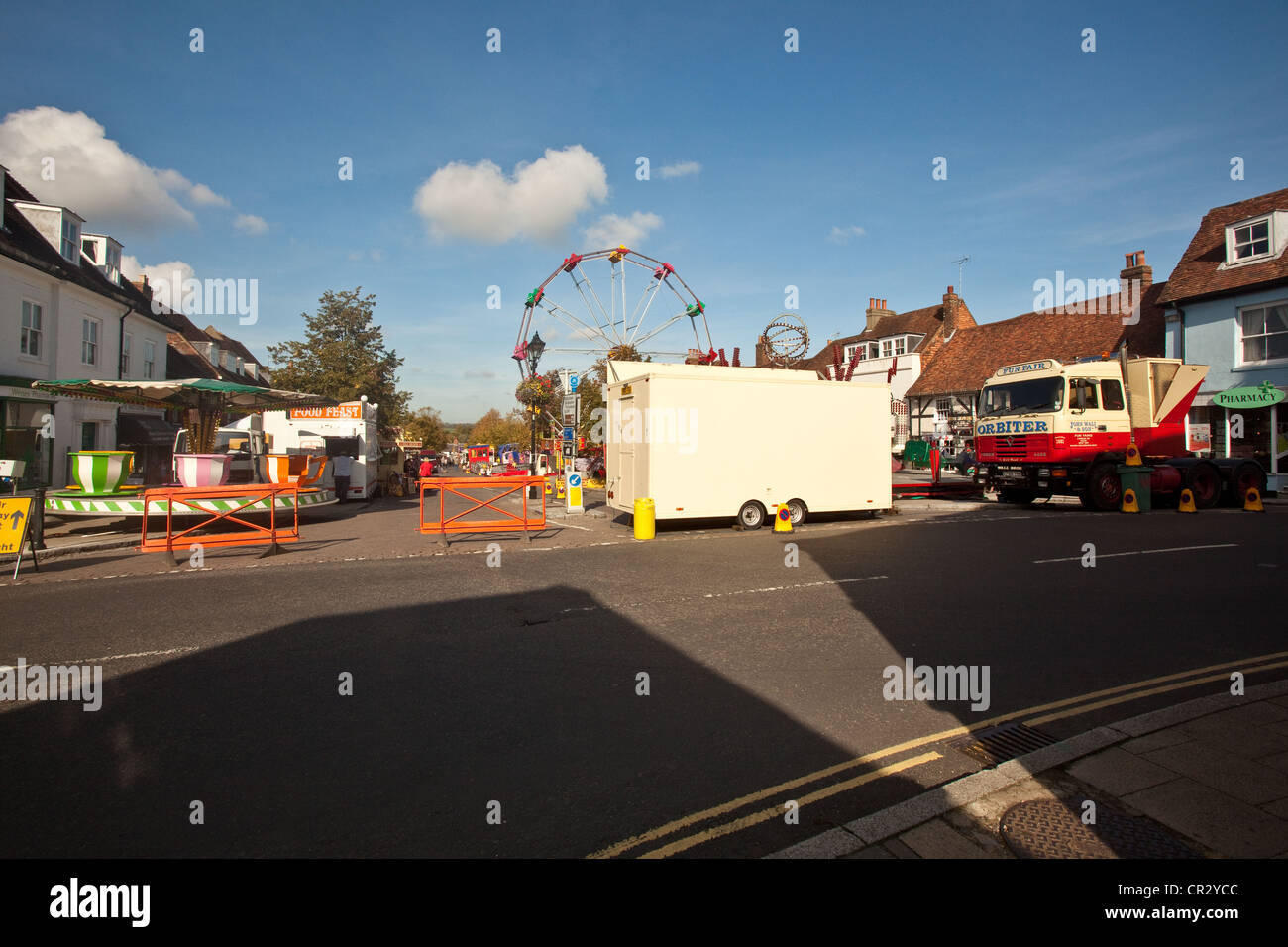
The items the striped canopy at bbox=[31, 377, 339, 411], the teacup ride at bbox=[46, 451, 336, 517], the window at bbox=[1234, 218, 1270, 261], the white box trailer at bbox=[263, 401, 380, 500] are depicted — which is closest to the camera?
the teacup ride at bbox=[46, 451, 336, 517]

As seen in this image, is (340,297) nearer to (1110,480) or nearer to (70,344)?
(70,344)

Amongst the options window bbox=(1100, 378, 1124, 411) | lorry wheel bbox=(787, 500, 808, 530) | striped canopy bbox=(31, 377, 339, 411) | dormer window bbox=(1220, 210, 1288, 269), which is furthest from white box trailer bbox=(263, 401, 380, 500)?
dormer window bbox=(1220, 210, 1288, 269)

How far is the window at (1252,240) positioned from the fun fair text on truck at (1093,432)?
9478mm

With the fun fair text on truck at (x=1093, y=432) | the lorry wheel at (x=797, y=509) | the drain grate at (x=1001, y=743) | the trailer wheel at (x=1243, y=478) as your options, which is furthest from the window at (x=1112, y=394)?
the drain grate at (x=1001, y=743)

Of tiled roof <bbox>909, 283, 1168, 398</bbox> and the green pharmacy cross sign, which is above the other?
tiled roof <bbox>909, 283, 1168, 398</bbox>

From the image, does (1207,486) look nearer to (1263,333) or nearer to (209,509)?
(1263,333)

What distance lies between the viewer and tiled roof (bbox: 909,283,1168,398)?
3088 centimetres

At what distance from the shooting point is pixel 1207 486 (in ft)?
61.4

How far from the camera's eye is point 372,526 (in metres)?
16.2

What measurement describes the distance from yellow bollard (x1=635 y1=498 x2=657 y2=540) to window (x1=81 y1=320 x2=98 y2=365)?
2103 centimetres

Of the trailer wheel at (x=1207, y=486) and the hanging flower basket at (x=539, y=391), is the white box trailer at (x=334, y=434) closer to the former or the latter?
the hanging flower basket at (x=539, y=391)

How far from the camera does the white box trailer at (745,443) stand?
13.7m

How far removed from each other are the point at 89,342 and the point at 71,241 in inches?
144

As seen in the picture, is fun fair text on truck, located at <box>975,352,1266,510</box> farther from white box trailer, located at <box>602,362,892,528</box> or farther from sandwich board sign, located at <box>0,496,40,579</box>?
sandwich board sign, located at <box>0,496,40,579</box>
